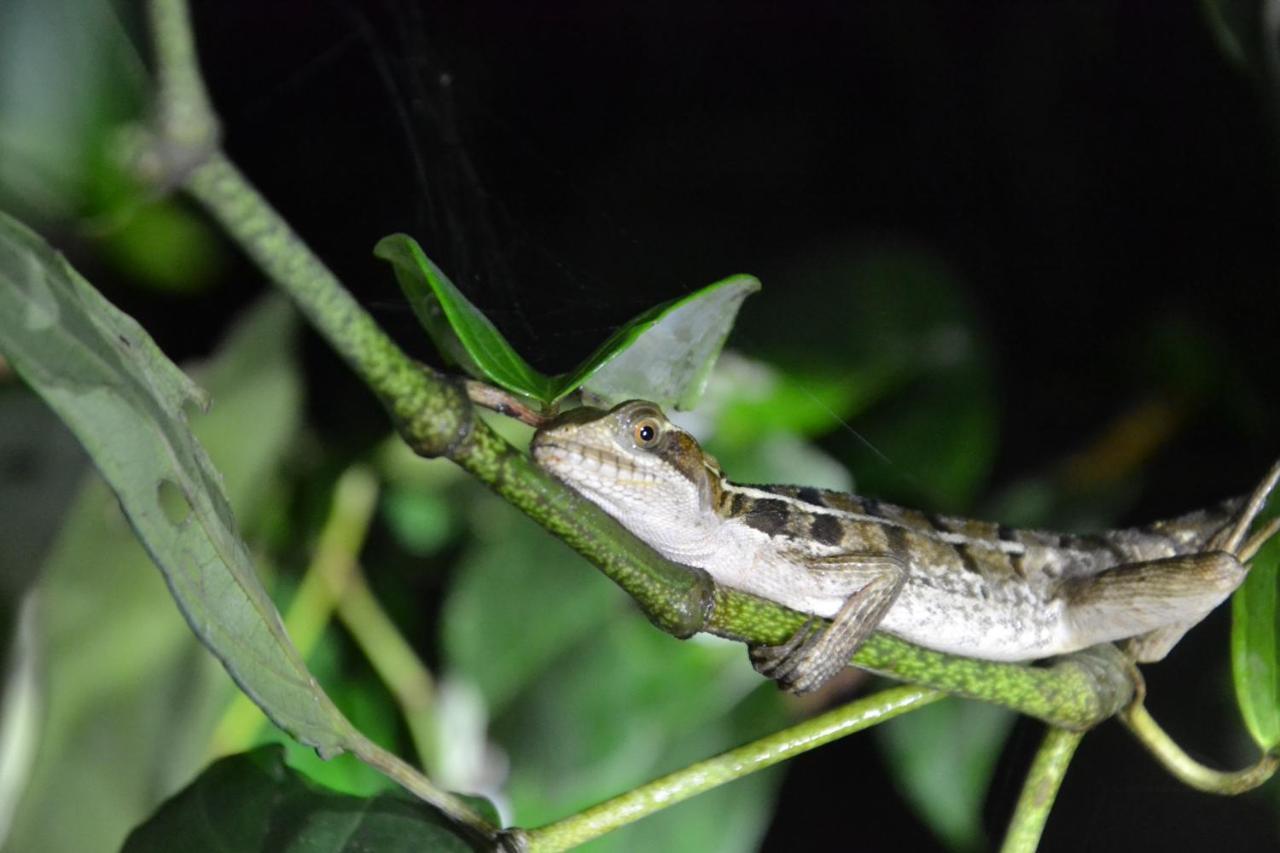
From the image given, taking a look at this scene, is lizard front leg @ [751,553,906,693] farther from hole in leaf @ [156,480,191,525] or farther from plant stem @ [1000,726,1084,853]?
hole in leaf @ [156,480,191,525]

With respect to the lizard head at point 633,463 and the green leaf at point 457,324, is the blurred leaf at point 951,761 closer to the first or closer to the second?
the lizard head at point 633,463

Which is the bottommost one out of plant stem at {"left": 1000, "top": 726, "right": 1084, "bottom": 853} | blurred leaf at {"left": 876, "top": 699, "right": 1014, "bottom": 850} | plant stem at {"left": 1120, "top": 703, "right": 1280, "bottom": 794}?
blurred leaf at {"left": 876, "top": 699, "right": 1014, "bottom": 850}

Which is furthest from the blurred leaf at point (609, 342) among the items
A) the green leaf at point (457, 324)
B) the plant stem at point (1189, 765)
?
the plant stem at point (1189, 765)

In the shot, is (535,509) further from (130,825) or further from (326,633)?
(326,633)

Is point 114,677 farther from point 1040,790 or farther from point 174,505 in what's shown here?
point 1040,790

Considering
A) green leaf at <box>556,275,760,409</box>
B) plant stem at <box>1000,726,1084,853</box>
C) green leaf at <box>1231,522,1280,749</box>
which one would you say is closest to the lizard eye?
green leaf at <box>556,275,760,409</box>

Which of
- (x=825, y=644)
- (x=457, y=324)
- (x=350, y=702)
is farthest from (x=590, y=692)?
(x=457, y=324)
